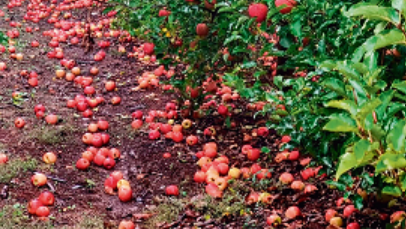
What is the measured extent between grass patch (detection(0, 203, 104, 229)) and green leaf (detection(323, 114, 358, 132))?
2.77 m

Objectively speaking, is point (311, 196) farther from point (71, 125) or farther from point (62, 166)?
point (71, 125)

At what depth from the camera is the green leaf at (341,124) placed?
1.38 meters

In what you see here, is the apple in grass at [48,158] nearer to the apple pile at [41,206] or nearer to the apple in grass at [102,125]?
the apple pile at [41,206]

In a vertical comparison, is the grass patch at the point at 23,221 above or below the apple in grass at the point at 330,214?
below

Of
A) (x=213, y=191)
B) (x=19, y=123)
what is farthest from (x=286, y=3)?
(x=19, y=123)

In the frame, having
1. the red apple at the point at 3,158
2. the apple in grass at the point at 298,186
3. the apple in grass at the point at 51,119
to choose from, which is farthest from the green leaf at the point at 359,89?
the apple in grass at the point at 51,119

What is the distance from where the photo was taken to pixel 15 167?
4.47 metres

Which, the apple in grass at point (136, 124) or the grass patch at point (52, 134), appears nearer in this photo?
the grass patch at point (52, 134)

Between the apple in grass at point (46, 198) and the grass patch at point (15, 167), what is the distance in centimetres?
53

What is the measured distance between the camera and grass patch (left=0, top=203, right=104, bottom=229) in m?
3.64

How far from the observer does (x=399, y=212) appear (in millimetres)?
3287

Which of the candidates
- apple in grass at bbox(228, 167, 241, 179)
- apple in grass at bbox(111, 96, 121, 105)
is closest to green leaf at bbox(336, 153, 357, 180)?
apple in grass at bbox(228, 167, 241, 179)

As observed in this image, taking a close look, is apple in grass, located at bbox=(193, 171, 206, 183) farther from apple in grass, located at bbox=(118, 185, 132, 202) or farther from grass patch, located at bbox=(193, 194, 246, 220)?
apple in grass, located at bbox=(118, 185, 132, 202)

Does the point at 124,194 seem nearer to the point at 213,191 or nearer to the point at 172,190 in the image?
the point at 172,190
